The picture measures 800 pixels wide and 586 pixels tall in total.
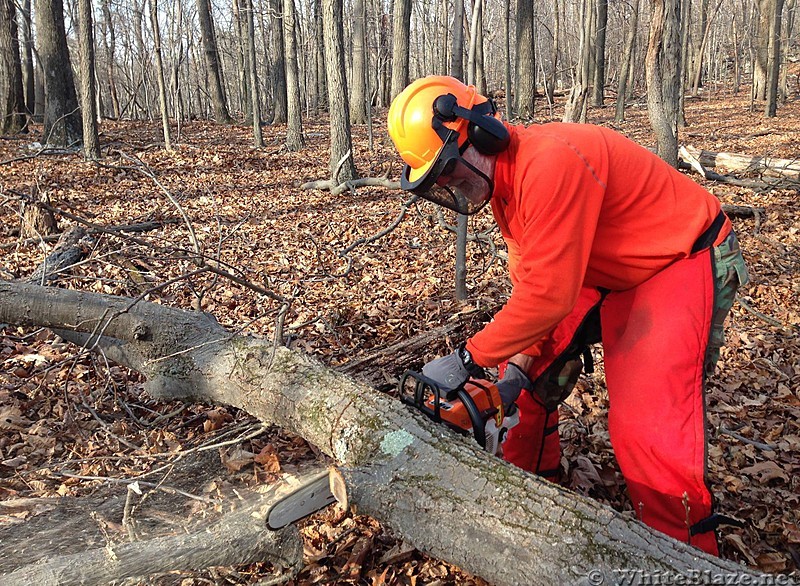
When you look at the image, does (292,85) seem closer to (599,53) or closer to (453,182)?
(453,182)

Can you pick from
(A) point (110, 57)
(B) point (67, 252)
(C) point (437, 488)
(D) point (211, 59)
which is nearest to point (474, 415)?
(C) point (437, 488)

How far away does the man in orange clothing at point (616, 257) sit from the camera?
204cm

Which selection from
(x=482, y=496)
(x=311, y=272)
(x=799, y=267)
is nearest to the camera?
(x=482, y=496)

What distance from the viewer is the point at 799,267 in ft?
17.4

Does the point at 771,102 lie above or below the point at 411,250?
above

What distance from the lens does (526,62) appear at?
15.5 meters

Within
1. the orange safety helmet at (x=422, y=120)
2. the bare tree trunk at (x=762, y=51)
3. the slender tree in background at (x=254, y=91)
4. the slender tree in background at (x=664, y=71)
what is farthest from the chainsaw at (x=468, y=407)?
the bare tree trunk at (x=762, y=51)

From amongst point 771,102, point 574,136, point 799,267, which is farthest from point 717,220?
point 771,102

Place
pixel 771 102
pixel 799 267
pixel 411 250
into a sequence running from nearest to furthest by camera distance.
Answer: pixel 799 267
pixel 411 250
pixel 771 102

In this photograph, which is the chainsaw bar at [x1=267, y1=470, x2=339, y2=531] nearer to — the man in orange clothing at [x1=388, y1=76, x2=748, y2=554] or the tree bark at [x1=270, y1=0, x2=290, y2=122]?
the man in orange clothing at [x1=388, y1=76, x2=748, y2=554]

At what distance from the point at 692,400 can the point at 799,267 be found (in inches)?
164

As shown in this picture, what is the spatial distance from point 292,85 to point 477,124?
11384mm

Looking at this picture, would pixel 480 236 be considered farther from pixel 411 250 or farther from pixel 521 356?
pixel 521 356

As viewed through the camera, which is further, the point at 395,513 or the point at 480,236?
the point at 480,236
